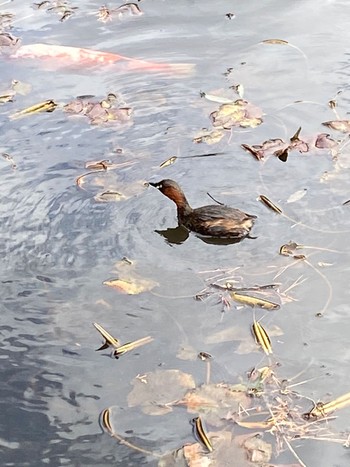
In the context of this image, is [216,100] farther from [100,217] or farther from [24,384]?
[24,384]

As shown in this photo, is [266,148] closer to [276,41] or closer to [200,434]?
[276,41]

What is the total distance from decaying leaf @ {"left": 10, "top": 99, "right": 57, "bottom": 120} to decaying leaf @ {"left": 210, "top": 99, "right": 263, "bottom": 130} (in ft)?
3.91

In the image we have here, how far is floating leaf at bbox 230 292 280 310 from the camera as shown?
3830 mm

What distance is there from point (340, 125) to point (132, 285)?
201cm

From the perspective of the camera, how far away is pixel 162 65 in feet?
20.2

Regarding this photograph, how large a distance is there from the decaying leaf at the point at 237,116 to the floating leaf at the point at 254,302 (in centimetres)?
172

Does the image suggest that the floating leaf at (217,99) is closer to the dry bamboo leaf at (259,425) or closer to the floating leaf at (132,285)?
the floating leaf at (132,285)

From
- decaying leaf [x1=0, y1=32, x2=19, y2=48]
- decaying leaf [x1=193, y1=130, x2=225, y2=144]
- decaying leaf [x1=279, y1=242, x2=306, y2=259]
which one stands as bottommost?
decaying leaf [x1=279, y1=242, x2=306, y2=259]

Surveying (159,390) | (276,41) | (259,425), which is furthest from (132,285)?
(276,41)

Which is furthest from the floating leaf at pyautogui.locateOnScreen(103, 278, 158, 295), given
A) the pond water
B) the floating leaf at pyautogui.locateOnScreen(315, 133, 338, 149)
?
the floating leaf at pyautogui.locateOnScreen(315, 133, 338, 149)

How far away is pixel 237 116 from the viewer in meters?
5.41

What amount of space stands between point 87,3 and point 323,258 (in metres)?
4.31

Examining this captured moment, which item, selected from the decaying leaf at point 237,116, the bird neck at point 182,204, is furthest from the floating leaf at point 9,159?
the decaying leaf at point 237,116

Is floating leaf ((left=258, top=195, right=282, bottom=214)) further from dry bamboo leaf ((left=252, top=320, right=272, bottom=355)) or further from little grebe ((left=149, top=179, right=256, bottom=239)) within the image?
dry bamboo leaf ((left=252, top=320, right=272, bottom=355))
